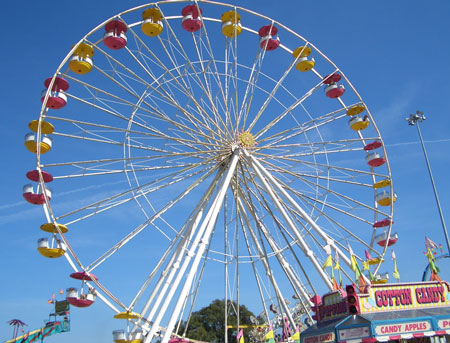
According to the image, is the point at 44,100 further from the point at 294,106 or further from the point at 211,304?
the point at 211,304

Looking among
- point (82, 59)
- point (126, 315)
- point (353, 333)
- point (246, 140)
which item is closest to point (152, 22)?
point (82, 59)

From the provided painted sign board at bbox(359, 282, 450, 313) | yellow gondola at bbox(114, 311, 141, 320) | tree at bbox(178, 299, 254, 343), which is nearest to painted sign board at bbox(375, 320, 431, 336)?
painted sign board at bbox(359, 282, 450, 313)

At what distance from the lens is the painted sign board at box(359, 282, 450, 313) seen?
1220 cm

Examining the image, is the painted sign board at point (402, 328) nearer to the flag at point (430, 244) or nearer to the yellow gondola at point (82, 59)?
the flag at point (430, 244)

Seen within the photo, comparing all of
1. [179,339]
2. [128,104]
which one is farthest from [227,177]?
[179,339]

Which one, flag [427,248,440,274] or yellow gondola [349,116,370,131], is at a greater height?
yellow gondola [349,116,370,131]

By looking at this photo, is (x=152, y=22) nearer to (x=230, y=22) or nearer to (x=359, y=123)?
(x=230, y=22)

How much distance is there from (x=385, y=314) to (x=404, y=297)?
3.77 feet

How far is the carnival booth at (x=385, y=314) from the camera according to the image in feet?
37.5

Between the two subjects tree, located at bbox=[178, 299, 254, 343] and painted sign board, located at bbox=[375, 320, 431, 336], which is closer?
painted sign board, located at bbox=[375, 320, 431, 336]

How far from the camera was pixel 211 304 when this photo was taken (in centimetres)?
5662

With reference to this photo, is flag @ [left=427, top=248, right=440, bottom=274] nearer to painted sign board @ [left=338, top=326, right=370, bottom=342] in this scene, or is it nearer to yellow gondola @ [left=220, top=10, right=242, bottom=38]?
painted sign board @ [left=338, top=326, right=370, bottom=342]

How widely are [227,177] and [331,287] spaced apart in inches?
198

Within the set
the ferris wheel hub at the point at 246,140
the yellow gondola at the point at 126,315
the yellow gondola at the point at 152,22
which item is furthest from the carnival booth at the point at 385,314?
the yellow gondola at the point at 152,22
